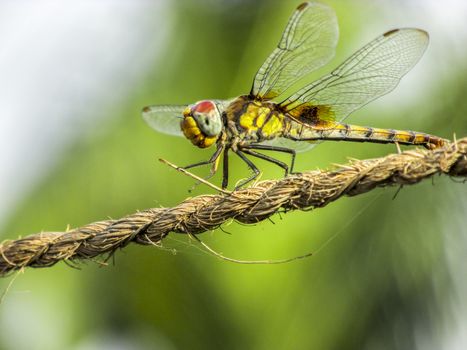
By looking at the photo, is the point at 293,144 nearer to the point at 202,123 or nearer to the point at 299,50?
the point at 299,50

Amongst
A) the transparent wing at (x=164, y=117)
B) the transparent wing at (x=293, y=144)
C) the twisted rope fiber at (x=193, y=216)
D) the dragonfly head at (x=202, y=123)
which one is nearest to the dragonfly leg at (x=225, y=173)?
the dragonfly head at (x=202, y=123)

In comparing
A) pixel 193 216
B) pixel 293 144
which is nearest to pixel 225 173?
pixel 293 144

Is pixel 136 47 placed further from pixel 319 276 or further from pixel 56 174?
pixel 319 276

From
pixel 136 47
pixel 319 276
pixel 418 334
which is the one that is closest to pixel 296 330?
pixel 319 276

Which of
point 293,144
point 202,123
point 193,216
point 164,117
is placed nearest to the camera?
point 193,216

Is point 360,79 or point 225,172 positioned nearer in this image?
point 225,172

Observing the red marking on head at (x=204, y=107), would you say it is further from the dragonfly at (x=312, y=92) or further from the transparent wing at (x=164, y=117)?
the transparent wing at (x=164, y=117)
